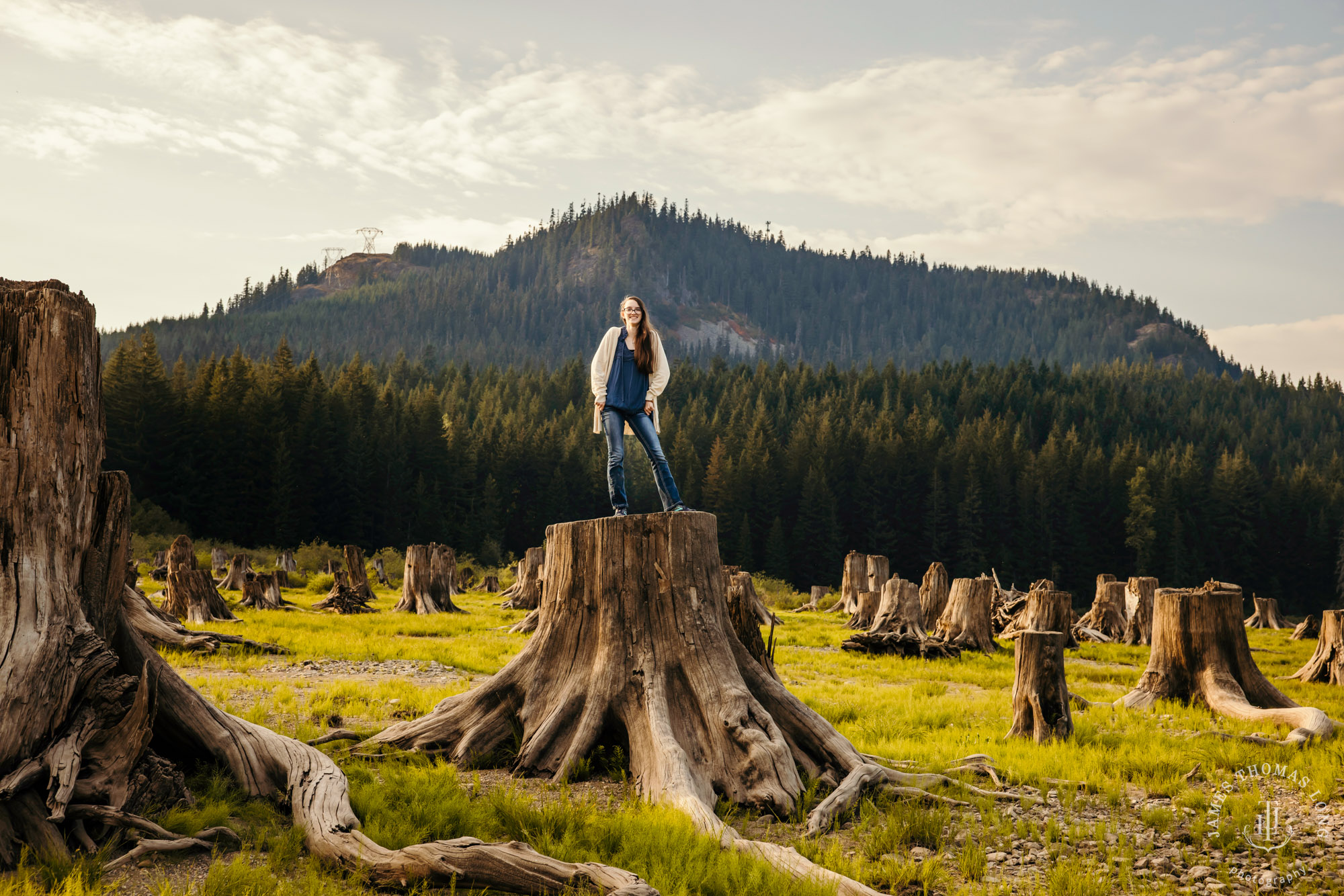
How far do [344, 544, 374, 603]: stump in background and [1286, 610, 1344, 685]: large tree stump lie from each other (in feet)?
61.6

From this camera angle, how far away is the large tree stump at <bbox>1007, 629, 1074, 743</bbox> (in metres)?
7.71

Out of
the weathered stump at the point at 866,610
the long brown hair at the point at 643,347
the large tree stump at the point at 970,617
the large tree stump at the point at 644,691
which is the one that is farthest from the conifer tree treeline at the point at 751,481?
the large tree stump at the point at 644,691

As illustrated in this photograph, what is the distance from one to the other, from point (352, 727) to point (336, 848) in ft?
11.2

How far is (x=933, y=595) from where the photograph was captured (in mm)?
20359

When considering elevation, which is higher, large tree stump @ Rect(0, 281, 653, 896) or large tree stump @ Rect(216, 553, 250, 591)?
large tree stump @ Rect(0, 281, 653, 896)

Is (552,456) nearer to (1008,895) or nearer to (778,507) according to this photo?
(778,507)

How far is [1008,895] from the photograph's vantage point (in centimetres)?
425

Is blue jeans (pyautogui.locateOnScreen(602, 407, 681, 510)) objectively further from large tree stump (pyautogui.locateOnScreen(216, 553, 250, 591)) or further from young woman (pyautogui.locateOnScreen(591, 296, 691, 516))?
large tree stump (pyautogui.locateOnScreen(216, 553, 250, 591))

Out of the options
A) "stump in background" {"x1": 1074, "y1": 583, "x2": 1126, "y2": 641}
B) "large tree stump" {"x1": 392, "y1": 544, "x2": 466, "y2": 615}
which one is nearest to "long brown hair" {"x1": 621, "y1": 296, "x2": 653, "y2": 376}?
"large tree stump" {"x1": 392, "y1": 544, "x2": 466, "y2": 615}

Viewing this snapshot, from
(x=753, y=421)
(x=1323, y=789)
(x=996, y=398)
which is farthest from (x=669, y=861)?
(x=996, y=398)

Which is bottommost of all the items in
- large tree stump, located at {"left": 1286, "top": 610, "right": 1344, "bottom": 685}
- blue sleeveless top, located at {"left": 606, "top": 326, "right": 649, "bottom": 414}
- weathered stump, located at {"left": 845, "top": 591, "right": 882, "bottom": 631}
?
weathered stump, located at {"left": 845, "top": 591, "right": 882, "bottom": 631}

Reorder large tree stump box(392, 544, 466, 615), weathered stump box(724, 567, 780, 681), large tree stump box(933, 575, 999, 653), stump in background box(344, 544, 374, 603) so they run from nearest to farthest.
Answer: weathered stump box(724, 567, 780, 681)
large tree stump box(933, 575, 999, 653)
large tree stump box(392, 544, 466, 615)
stump in background box(344, 544, 374, 603)

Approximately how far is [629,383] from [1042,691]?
4.80 metres

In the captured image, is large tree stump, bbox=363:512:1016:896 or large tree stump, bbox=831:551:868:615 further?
large tree stump, bbox=831:551:868:615
